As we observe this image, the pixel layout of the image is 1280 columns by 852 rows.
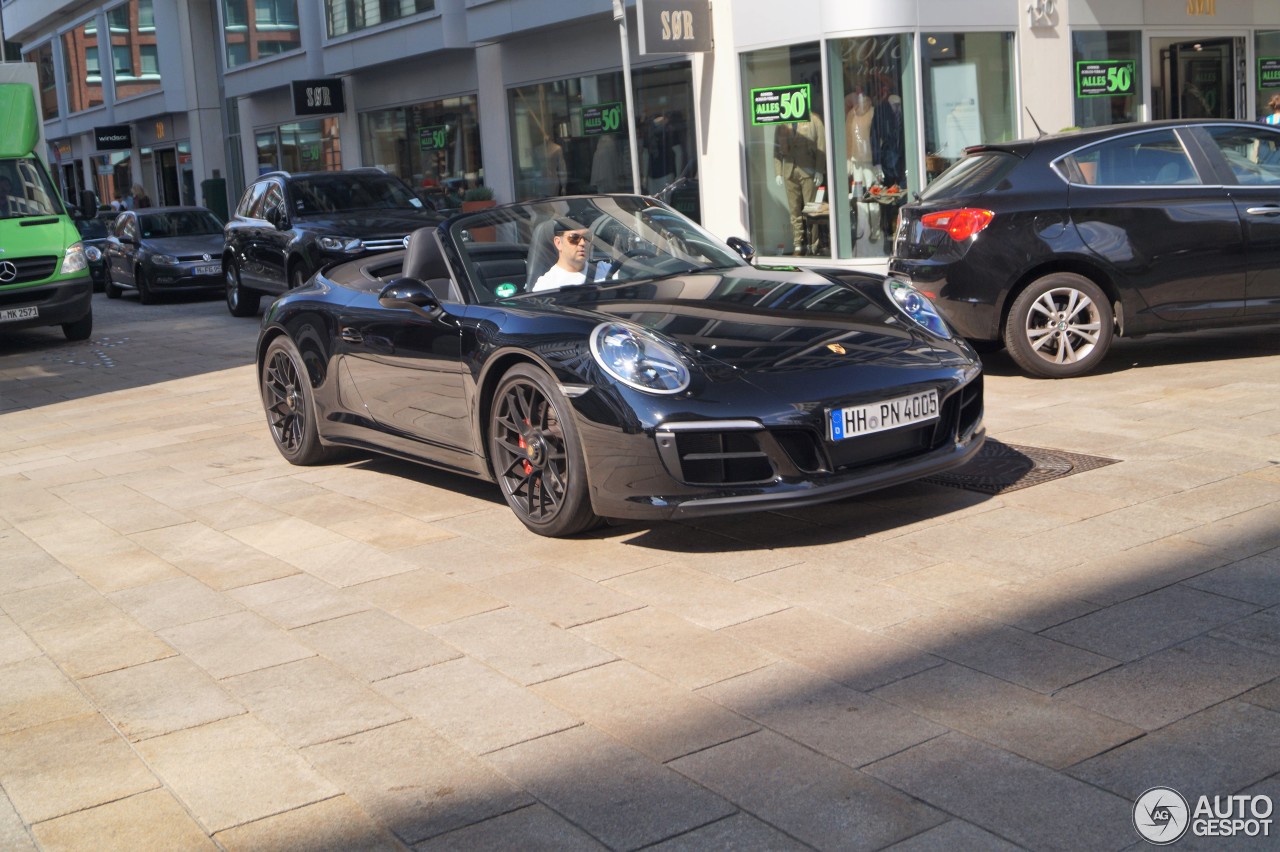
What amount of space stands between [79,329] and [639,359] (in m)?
13.4

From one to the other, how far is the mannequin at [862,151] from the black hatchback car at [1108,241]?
296 inches

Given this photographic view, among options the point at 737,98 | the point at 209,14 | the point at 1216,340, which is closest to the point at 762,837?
the point at 1216,340

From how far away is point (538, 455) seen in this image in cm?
580

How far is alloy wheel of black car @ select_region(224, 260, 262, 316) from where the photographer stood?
1855 centimetres

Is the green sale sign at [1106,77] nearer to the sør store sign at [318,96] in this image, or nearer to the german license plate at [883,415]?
the german license plate at [883,415]

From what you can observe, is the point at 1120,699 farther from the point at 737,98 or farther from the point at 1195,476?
the point at 737,98

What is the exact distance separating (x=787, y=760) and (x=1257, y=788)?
1064 millimetres

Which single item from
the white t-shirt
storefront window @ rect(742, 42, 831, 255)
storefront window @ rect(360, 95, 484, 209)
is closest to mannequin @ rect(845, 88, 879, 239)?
storefront window @ rect(742, 42, 831, 255)

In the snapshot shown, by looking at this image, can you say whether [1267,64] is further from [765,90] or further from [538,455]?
[538,455]

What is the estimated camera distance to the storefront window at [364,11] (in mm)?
25000

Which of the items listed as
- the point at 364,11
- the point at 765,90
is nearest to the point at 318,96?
the point at 364,11

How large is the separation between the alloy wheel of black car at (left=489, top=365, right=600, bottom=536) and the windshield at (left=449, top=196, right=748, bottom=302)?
0.66 meters

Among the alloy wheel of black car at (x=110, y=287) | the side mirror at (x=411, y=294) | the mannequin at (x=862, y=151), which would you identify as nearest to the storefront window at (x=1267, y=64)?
the mannequin at (x=862, y=151)

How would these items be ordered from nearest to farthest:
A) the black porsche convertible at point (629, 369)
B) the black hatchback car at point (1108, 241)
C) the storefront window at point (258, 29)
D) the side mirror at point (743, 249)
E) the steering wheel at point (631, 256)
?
the black porsche convertible at point (629, 369) → the steering wheel at point (631, 256) → the side mirror at point (743, 249) → the black hatchback car at point (1108, 241) → the storefront window at point (258, 29)
